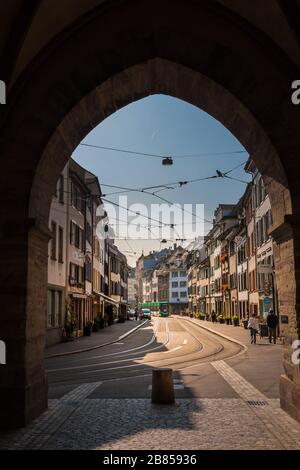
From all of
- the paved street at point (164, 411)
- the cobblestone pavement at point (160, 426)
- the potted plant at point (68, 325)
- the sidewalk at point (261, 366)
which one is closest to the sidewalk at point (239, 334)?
the sidewalk at point (261, 366)

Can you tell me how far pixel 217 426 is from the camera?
849cm

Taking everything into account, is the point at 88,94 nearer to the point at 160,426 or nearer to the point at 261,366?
the point at 160,426

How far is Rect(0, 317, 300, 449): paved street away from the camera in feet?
24.9

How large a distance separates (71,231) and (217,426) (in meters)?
26.1

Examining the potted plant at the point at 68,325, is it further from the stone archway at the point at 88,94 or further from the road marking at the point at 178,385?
the stone archway at the point at 88,94

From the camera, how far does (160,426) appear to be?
335 inches

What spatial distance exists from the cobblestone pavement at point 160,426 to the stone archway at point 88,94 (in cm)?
57

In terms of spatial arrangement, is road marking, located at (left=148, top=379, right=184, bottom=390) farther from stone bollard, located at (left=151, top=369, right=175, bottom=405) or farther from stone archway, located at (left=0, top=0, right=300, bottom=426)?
stone archway, located at (left=0, top=0, right=300, bottom=426)

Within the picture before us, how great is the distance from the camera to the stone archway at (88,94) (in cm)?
890

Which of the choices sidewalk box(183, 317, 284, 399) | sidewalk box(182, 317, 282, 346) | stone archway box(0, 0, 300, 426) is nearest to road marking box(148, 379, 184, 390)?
sidewalk box(183, 317, 284, 399)

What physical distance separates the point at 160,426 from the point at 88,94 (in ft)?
19.6

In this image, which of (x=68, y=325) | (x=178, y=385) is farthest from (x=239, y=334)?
(x=178, y=385)

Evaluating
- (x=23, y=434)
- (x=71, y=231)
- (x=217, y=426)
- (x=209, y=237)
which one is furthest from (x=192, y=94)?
(x=209, y=237)
